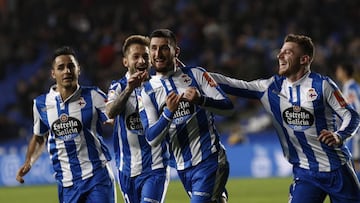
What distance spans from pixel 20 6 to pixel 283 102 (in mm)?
18335

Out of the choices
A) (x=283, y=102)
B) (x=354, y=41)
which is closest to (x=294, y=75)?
(x=283, y=102)

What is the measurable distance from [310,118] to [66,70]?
2307 mm

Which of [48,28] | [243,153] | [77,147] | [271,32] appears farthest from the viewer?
[48,28]

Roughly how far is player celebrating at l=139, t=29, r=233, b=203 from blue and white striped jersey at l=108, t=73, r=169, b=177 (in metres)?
0.47

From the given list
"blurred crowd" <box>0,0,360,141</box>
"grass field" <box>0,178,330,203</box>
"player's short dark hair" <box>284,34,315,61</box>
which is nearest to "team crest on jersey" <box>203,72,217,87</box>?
"player's short dark hair" <box>284,34,315,61</box>

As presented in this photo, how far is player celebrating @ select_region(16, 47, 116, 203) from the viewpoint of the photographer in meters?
7.80

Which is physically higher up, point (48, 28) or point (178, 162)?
point (48, 28)

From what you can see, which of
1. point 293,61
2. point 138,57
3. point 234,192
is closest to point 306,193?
point 293,61

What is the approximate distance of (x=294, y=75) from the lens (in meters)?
7.29

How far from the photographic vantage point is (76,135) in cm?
782

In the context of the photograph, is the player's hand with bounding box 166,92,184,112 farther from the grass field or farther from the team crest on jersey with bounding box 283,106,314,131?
the grass field

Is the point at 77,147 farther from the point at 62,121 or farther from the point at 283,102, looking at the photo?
the point at 283,102

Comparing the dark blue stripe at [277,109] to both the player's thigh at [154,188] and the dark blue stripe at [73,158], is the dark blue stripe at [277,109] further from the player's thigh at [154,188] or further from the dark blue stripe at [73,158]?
the dark blue stripe at [73,158]

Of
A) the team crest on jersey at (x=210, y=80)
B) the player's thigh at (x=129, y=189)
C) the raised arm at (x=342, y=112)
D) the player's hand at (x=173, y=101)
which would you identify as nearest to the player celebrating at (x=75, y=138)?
the player's thigh at (x=129, y=189)
